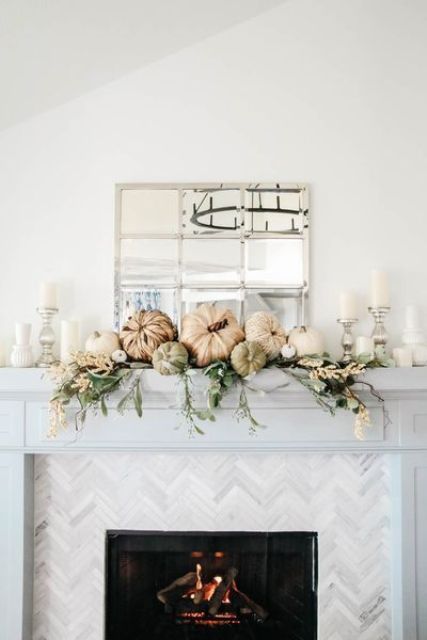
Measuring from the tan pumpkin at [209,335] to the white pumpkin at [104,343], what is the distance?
0.87 feet

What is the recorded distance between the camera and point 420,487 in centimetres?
197

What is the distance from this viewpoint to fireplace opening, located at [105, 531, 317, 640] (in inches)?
81.0

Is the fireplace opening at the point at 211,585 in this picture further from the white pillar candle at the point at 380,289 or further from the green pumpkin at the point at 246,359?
the white pillar candle at the point at 380,289

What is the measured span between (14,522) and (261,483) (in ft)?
3.32

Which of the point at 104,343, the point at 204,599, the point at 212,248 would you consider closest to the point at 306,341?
the point at 212,248

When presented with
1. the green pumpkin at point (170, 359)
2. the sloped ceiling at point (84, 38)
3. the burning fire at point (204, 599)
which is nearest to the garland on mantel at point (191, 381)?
the green pumpkin at point (170, 359)

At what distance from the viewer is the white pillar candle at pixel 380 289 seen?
200cm

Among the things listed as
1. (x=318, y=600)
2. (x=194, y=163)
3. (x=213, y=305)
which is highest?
(x=194, y=163)

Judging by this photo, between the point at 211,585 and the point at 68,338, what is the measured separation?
121cm

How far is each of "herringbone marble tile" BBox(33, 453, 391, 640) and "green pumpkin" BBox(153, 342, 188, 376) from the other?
49 centimetres

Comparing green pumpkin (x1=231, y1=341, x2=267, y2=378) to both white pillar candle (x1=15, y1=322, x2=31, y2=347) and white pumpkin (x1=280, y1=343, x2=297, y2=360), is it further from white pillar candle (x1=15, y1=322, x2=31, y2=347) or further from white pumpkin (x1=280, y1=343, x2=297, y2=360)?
white pillar candle (x1=15, y1=322, x2=31, y2=347)

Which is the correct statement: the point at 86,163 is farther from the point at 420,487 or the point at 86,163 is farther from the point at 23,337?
the point at 420,487

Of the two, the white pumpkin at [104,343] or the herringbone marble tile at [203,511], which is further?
the herringbone marble tile at [203,511]

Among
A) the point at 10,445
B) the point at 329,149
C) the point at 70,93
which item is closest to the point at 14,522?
the point at 10,445
